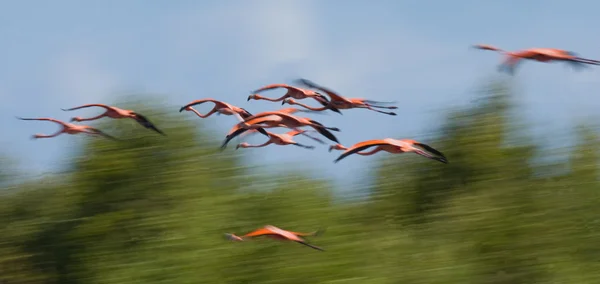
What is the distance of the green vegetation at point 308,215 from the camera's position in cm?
1374

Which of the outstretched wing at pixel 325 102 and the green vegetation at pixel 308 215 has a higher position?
the outstretched wing at pixel 325 102

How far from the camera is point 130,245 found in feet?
48.6

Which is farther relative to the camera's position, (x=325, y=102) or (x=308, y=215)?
(x=308, y=215)

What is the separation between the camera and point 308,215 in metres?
15.2

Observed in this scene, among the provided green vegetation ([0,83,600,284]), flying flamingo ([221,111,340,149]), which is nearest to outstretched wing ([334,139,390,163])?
flying flamingo ([221,111,340,149])

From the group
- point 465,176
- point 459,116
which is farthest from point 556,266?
point 459,116

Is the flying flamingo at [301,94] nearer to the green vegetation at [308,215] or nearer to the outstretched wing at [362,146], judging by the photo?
the outstretched wing at [362,146]

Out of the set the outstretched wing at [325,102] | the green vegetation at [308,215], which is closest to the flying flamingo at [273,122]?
the outstretched wing at [325,102]

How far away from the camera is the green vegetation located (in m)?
13.7

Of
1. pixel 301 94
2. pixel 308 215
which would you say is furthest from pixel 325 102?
pixel 308 215

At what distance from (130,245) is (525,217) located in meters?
5.17

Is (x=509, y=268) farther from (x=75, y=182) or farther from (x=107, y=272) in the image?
(x=75, y=182)

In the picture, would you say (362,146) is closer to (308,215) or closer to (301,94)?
(301,94)

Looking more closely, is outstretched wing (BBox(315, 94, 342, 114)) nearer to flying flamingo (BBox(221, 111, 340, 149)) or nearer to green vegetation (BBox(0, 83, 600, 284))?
flying flamingo (BBox(221, 111, 340, 149))
